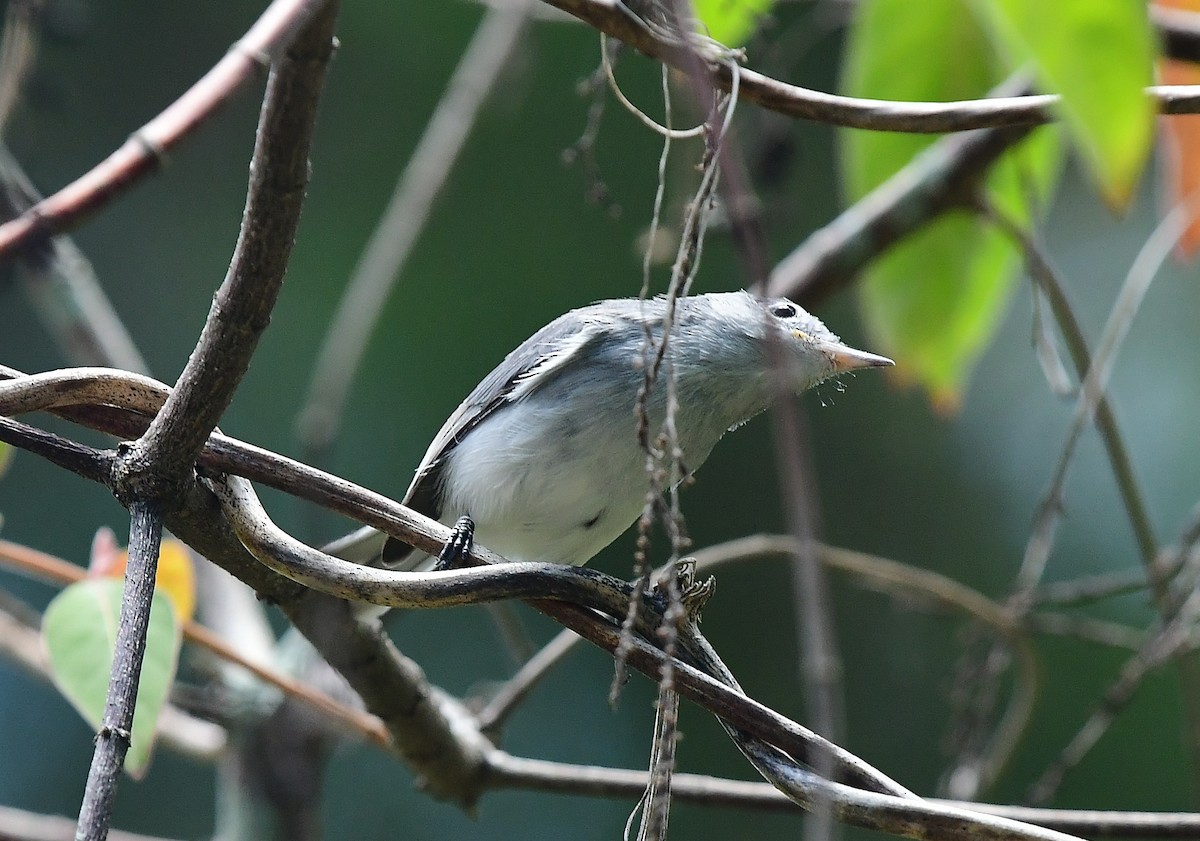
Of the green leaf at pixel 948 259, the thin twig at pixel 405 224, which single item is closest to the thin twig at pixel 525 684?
the thin twig at pixel 405 224

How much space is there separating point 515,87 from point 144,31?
3310 millimetres

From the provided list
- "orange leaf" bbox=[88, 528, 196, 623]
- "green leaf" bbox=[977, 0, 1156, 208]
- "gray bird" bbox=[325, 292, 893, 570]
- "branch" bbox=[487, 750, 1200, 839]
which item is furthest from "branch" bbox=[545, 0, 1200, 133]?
"orange leaf" bbox=[88, 528, 196, 623]

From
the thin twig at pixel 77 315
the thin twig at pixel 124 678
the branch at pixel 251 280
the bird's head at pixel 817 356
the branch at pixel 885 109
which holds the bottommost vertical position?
the thin twig at pixel 124 678

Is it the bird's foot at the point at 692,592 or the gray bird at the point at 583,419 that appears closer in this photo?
the bird's foot at the point at 692,592

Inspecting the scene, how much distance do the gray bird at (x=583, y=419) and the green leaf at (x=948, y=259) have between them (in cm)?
36

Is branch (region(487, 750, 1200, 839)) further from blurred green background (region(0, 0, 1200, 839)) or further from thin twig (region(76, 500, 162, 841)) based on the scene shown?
blurred green background (region(0, 0, 1200, 839))

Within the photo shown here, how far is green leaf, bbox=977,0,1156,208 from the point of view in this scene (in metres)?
0.86

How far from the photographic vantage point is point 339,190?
5820mm

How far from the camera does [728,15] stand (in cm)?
182

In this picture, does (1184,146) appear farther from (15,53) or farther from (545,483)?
(15,53)

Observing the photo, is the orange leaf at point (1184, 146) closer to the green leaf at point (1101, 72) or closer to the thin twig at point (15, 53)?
the green leaf at point (1101, 72)

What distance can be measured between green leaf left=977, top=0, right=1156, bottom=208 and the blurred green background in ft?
13.9

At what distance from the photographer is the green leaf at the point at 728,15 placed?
1.77 metres

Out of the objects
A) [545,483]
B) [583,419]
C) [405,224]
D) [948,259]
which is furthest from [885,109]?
[405,224]
